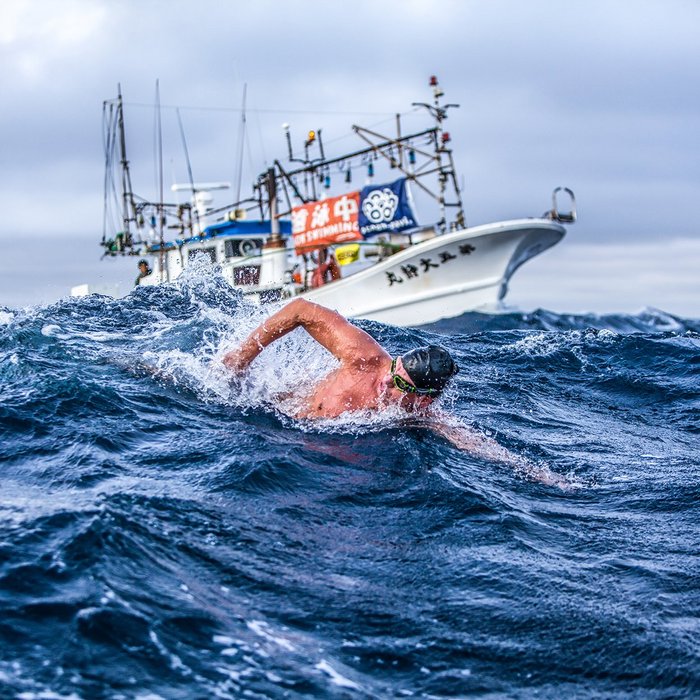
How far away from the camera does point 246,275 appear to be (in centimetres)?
2614

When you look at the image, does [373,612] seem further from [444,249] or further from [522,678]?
[444,249]

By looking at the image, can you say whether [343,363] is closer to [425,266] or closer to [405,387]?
[405,387]

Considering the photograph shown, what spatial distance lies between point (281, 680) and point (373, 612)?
701mm

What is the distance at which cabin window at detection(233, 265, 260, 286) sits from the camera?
2575 centimetres

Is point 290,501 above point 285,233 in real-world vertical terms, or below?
below

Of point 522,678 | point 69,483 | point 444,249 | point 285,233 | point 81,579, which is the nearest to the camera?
point 522,678

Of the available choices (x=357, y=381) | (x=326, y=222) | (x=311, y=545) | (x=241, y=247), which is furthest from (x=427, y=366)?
(x=241, y=247)

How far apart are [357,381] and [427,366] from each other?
2.32 ft

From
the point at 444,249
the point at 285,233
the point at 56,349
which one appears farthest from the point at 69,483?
the point at 285,233

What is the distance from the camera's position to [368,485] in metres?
5.54

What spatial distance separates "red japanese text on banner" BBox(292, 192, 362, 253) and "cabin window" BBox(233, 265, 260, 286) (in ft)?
5.56

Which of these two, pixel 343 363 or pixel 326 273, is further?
pixel 326 273

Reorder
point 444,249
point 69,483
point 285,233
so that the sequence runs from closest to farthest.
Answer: point 69,483
point 444,249
point 285,233

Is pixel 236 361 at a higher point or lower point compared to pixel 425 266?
lower
